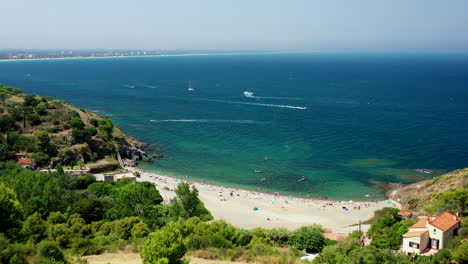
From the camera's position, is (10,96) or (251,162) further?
(10,96)

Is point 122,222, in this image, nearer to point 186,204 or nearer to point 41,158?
point 186,204

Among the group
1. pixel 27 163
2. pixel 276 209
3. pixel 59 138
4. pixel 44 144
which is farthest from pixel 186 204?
pixel 59 138

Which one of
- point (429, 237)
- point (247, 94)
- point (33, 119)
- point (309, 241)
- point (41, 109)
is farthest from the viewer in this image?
point (247, 94)

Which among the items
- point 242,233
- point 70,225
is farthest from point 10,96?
point 242,233

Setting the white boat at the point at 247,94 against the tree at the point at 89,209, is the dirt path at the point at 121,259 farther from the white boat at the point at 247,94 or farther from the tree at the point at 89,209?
the white boat at the point at 247,94

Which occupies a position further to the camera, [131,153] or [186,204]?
[131,153]

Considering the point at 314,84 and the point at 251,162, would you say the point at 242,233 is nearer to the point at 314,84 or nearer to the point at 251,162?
the point at 251,162

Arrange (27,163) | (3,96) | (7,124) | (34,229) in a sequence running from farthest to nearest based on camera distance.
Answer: (3,96), (7,124), (27,163), (34,229)
